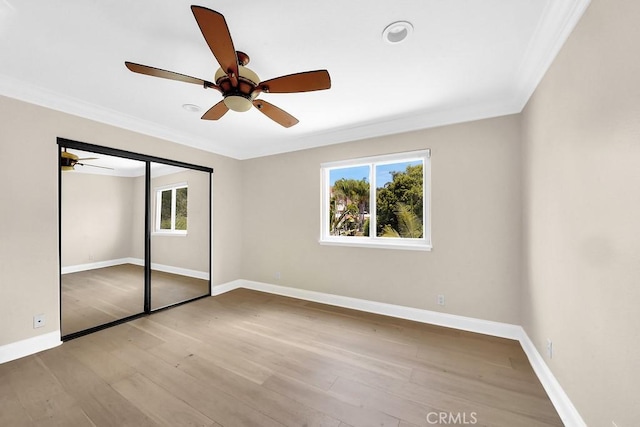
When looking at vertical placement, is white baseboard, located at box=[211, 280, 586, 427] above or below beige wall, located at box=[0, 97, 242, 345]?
below

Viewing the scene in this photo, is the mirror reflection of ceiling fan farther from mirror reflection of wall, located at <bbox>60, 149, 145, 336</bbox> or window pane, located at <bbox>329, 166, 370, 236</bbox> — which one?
window pane, located at <bbox>329, 166, 370, 236</bbox>

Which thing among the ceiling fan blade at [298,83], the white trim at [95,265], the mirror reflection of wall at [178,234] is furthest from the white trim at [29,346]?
the ceiling fan blade at [298,83]

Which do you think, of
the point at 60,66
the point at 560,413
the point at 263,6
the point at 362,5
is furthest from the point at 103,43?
the point at 560,413

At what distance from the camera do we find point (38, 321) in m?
2.27

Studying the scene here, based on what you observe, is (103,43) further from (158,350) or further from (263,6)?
(158,350)

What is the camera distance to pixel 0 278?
6.86 ft

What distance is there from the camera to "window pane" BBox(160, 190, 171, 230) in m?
3.32

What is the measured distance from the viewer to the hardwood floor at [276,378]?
1534 mm

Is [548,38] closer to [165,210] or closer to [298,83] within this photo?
[298,83]

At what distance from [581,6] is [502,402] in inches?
96.9

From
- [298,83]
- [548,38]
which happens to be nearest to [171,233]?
[298,83]

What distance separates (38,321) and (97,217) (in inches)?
44.0

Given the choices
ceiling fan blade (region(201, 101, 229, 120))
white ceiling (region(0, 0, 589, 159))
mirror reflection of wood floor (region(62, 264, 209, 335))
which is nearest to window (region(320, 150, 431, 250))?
white ceiling (region(0, 0, 589, 159))

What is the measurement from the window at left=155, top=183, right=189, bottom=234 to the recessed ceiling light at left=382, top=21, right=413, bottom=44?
3.29 meters
